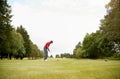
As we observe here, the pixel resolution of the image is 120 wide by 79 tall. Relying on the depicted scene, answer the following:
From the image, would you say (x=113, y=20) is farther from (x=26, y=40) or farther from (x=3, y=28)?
(x=26, y=40)

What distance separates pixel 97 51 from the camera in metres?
129

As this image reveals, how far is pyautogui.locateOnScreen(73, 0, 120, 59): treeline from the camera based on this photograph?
59.9 metres

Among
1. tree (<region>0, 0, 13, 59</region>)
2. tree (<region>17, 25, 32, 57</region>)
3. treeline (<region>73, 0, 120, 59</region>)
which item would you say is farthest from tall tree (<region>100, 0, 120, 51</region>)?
tree (<region>17, 25, 32, 57</region>)

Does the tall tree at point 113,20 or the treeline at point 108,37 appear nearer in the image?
the tall tree at point 113,20

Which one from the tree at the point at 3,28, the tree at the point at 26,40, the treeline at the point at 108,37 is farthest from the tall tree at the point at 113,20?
the tree at the point at 26,40

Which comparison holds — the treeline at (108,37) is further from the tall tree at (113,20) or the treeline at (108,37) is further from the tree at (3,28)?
the tree at (3,28)

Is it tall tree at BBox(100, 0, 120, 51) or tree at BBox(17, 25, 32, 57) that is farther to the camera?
tree at BBox(17, 25, 32, 57)

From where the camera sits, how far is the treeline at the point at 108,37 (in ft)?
197

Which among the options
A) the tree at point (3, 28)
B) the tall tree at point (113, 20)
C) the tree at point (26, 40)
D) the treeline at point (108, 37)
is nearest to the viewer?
the tall tree at point (113, 20)

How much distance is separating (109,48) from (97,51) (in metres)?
37.6

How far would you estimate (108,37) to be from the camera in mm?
69375

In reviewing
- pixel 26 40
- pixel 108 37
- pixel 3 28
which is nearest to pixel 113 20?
pixel 108 37

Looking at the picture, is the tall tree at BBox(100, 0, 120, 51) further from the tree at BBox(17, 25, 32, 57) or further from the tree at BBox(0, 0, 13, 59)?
the tree at BBox(17, 25, 32, 57)

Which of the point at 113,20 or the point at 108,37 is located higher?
the point at 113,20
